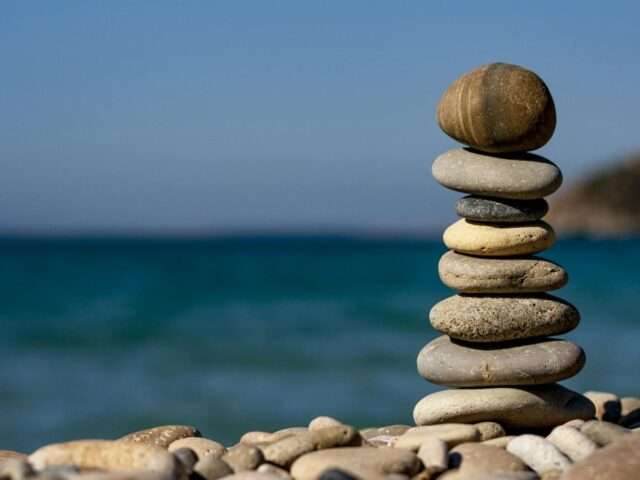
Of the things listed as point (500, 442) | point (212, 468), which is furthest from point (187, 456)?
point (500, 442)

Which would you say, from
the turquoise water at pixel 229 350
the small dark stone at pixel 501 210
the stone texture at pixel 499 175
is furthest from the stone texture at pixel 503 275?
the turquoise water at pixel 229 350

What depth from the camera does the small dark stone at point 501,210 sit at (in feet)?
20.8

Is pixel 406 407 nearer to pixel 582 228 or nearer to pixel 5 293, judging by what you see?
pixel 5 293

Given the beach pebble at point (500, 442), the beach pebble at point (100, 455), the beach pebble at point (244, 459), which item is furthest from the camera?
the beach pebble at point (500, 442)

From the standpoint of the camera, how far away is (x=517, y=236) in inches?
248

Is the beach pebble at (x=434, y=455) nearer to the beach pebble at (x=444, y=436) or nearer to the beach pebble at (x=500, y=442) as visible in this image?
the beach pebble at (x=444, y=436)

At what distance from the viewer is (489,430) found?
600 cm

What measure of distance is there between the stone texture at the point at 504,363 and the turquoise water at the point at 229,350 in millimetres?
6495

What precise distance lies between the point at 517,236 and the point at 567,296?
837 inches

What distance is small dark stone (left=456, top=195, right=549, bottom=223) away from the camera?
6336 millimetres

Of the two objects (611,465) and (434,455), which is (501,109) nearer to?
(434,455)

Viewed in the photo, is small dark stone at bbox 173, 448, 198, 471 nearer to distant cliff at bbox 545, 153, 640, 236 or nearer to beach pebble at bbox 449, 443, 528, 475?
beach pebble at bbox 449, 443, 528, 475

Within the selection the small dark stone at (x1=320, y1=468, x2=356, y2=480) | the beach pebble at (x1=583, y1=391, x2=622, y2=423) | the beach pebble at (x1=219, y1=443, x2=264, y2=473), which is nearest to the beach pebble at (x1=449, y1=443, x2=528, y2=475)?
the small dark stone at (x1=320, y1=468, x2=356, y2=480)

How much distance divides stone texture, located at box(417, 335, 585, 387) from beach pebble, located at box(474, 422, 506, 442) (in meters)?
0.26
